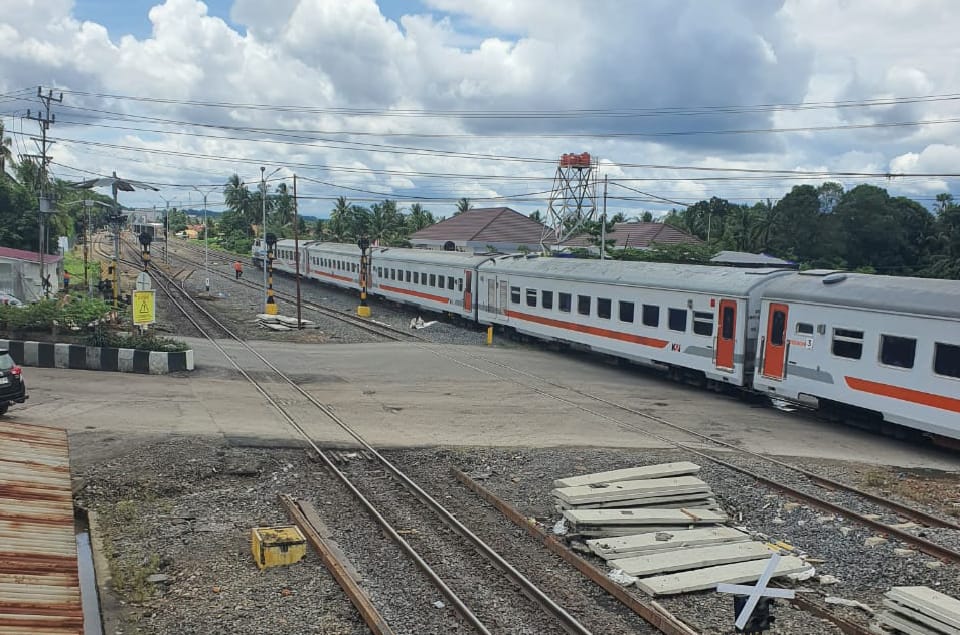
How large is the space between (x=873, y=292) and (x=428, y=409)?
1022cm

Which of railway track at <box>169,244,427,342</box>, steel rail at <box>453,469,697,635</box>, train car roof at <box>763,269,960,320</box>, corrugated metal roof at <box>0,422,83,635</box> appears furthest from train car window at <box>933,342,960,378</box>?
railway track at <box>169,244,427,342</box>

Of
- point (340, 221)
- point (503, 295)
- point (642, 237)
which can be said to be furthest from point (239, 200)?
point (503, 295)

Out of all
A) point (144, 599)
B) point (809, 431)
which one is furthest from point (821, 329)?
point (144, 599)

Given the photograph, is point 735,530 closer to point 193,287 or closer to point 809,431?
point 809,431

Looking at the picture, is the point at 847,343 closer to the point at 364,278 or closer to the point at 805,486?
the point at 805,486

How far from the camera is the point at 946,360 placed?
1395 centimetres

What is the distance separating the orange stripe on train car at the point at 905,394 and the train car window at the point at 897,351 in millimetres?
481

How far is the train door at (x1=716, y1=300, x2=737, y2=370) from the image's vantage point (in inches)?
735

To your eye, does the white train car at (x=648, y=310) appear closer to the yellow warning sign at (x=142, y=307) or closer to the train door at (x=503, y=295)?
the train door at (x=503, y=295)

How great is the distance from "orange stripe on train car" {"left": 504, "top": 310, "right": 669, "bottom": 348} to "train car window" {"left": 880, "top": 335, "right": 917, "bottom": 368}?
6.53m

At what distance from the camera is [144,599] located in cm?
847

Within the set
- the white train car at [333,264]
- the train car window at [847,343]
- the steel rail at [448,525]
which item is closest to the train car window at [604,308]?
the train car window at [847,343]

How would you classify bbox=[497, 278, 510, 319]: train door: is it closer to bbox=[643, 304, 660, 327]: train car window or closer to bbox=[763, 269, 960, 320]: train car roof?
bbox=[643, 304, 660, 327]: train car window

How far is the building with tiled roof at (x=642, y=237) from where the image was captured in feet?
229
